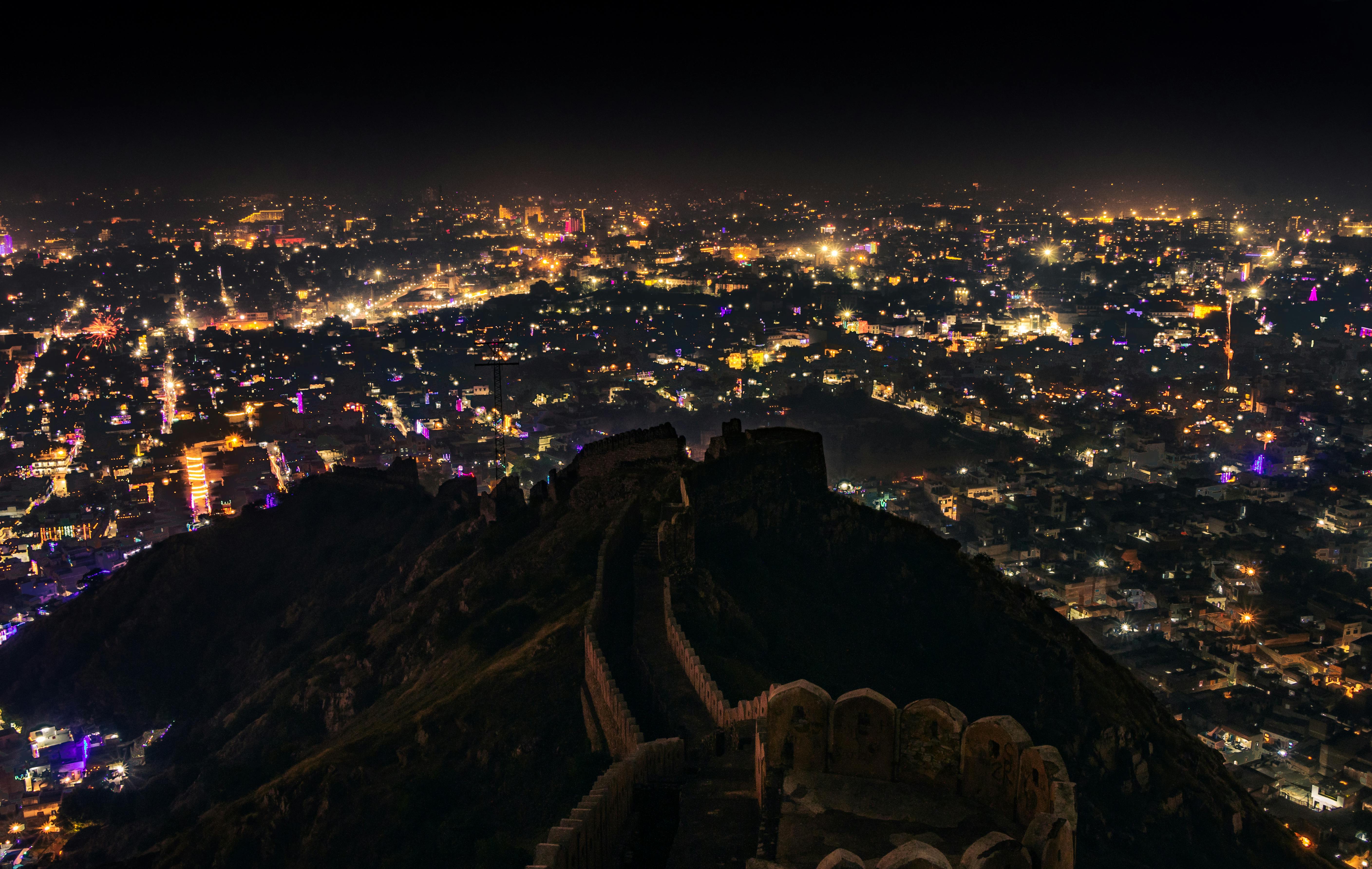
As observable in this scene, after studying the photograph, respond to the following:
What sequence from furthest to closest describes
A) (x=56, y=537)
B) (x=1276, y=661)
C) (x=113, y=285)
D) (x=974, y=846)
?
(x=113, y=285), (x=56, y=537), (x=1276, y=661), (x=974, y=846)

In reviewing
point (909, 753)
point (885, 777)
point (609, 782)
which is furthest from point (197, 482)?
point (909, 753)

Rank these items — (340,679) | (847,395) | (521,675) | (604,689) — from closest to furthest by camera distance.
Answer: (604,689)
(521,675)
(340,679)
(847,395)

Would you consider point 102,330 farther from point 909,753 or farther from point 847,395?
point 909,753

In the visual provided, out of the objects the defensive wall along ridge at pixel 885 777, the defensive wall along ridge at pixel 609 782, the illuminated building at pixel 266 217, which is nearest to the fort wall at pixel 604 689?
the defensive wall along ridge at pixel 609 782

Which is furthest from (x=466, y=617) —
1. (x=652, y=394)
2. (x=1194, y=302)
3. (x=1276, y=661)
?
(x=1194, y=302)

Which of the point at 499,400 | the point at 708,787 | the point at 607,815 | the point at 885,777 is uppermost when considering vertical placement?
the point at 885,777

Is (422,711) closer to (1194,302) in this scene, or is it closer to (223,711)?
(223,711)

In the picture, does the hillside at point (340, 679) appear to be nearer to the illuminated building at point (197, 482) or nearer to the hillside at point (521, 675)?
the hillside at point (521, 675)

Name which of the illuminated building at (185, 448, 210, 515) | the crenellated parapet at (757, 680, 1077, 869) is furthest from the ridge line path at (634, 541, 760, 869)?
the illuminated building at (185, 448, 210, 515)
